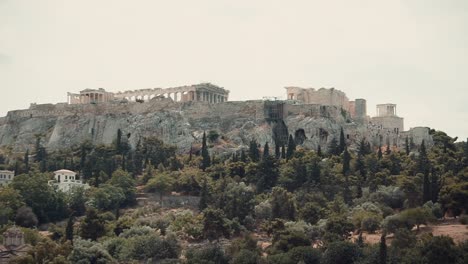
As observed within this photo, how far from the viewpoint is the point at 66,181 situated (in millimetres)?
97250

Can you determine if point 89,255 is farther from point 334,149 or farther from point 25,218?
point 334,149

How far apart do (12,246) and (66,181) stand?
76.8 ft

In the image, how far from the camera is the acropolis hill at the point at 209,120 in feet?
349

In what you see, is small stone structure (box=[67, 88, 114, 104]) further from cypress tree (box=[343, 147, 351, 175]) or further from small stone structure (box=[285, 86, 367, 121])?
cypress tree (box=[343, 147, 351, 175])

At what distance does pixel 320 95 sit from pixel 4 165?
3574 cm

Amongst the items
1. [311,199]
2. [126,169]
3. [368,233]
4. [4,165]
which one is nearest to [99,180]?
[126,169]

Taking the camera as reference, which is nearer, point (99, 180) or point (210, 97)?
point (99, 180)

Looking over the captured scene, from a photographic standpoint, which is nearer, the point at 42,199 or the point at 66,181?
the point at 42,199

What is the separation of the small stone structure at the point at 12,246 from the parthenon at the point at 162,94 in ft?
136

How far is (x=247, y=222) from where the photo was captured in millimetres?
81000

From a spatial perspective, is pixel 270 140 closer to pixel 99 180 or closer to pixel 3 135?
pixel 99 180

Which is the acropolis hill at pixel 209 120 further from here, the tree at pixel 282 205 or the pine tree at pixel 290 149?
the tree at pixel 282 205

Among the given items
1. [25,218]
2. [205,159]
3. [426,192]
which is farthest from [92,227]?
[426,192]

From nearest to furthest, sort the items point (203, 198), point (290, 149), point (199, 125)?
1. point (203, 198)
2. point (290, 149)
3. point (199, 125)
